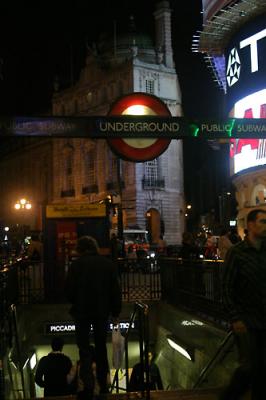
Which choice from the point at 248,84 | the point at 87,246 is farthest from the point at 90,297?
the point at 248,84

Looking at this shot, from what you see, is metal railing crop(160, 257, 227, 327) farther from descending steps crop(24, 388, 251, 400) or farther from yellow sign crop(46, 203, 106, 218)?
descending steps crop(24, 388, 251, 400)

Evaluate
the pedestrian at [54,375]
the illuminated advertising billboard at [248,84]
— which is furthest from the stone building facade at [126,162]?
the pedestrian at [54,375]

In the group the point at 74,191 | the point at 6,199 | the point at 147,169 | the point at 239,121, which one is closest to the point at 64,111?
the point at 74,191

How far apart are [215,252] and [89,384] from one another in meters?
14.5

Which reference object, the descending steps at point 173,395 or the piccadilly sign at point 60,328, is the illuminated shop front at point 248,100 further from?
the descending steps at point 173,395

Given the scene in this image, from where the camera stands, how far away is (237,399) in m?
5.45

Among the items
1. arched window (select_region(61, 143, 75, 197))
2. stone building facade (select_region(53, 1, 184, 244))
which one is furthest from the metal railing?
arched window (select_region(61, 143, 75, 197))

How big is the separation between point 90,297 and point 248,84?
28.0m

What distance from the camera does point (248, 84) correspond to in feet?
108

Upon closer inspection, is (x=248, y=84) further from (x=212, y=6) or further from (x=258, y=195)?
(x=258, y=195)

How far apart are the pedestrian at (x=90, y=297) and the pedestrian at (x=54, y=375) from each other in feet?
7.25

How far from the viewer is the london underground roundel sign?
25.1ft

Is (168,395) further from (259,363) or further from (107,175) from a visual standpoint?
(107,175)

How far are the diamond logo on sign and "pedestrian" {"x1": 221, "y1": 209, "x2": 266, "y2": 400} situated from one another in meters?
30.1
